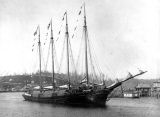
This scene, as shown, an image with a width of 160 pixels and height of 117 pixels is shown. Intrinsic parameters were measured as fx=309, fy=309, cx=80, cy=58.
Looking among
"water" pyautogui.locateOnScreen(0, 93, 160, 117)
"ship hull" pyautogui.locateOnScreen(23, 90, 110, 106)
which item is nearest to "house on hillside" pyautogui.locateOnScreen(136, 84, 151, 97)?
"water" pyautogui.locateOnScreen(0, 93, 160, 117)

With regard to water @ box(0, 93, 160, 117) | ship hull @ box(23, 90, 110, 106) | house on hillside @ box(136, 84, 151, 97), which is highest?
house on hillside @ box(136, 84, 151, 97)

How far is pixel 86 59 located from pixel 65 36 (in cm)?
Answer: 1188

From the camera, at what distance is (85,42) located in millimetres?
73000

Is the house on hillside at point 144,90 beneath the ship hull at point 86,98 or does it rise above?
above

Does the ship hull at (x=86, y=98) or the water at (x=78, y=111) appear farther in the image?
the ship hull at (x=86, y=98)

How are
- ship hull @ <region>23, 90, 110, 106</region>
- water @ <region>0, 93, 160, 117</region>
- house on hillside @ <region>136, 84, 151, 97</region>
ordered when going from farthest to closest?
1. house on hillside @ <region>136, 84, 151, 97</region>
2. ship hull @ <region>23, 90, 110, 106</region>
3. water @ <region>0, 93, 160, 117</region>

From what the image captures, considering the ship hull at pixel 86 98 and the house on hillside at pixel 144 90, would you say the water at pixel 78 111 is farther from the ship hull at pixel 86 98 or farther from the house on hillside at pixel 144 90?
the house on hillside at pixel 144 90

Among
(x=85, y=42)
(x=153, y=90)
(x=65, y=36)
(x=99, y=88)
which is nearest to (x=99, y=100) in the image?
(x=99, y=88)


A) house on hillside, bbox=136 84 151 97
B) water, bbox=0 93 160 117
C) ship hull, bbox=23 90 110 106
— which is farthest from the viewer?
house on hillside, bbox=136 84 151 97

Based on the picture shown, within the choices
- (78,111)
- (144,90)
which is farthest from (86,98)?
(144,90)

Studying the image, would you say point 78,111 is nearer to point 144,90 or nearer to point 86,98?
point 86,98

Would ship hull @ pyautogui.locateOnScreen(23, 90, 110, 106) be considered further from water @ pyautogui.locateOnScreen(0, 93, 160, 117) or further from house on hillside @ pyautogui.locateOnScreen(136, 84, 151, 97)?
house on hillside @ pyautogui.locateOnScreen(136, 84, 151, 97)

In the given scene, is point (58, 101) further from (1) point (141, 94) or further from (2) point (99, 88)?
(1) point (141, 94)

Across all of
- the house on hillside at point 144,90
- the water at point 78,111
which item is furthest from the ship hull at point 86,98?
the house on hillside at point 144,90
